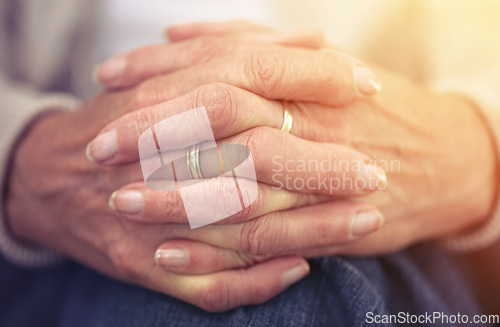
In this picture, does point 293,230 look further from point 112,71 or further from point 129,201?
point 112,71

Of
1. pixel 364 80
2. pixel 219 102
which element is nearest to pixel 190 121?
pixel 219 102

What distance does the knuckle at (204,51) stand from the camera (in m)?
0.61

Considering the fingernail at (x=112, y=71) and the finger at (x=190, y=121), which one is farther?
the fingernail at (x=112, y=71)

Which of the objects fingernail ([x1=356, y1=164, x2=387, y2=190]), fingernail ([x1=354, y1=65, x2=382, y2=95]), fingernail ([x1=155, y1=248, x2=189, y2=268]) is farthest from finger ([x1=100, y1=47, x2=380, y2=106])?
fingernail ([x1=155, y1=248, x2=189, y2=268])

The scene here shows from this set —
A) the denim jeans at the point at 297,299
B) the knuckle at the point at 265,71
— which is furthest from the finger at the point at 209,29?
the denim jeans at the point at 297,299

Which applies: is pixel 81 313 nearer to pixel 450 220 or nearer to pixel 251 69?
pixel 251 69

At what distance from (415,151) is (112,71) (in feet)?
1.65

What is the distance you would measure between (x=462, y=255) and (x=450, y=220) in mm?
119

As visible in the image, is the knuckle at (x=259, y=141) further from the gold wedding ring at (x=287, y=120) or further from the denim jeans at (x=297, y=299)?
the denim jeans at (x=297, y=299)

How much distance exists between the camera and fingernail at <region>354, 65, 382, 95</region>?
571mm

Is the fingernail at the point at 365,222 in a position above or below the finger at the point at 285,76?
below

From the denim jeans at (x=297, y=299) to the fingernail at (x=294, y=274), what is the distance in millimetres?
14

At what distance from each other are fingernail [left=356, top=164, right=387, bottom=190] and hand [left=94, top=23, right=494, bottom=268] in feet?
0.14

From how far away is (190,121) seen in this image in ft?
1.67
